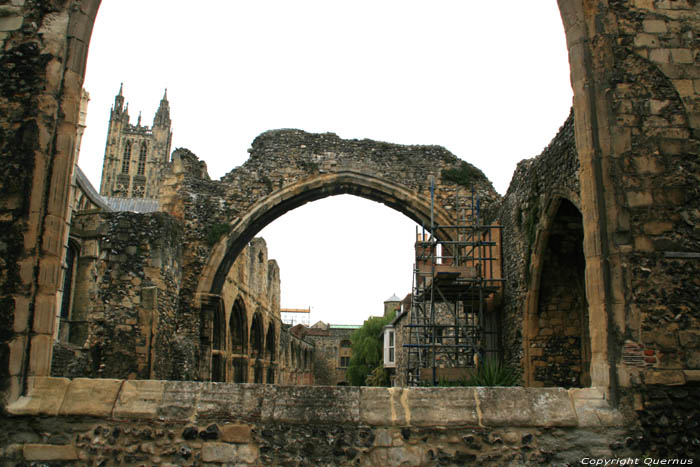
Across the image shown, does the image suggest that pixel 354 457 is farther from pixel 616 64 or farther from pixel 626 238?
pixel 616 64

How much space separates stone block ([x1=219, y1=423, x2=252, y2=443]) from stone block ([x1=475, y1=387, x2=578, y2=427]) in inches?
56.2

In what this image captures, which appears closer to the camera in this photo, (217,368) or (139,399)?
(139,399)

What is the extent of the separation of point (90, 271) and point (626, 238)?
639 inches

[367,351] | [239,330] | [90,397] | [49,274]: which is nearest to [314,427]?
[90,397]

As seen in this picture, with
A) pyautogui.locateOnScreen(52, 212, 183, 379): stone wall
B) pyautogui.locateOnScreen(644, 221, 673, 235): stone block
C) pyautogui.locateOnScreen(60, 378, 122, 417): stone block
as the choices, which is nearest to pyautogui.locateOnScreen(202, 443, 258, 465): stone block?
pyautogui.locateOnScreen(60, 378, 122, 417): stone block

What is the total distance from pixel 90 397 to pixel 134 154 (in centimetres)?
6282

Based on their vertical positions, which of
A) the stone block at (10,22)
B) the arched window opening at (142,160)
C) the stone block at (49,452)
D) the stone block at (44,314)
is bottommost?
the stone block at (49,452)

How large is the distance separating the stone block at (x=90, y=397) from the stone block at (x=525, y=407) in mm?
2305

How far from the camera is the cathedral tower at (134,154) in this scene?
6128 centimetres

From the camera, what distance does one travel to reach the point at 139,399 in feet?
12.5

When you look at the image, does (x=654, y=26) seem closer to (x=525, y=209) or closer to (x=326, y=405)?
(x=326, y=405)

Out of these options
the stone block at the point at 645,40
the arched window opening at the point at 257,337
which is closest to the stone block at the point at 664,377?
the stone block at the point at 645,40

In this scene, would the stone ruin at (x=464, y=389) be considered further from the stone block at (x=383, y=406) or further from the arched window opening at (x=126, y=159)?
the arched window opening at (x=126, y=159)

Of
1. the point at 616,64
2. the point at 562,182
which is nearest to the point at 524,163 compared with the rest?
the point at 562,182
